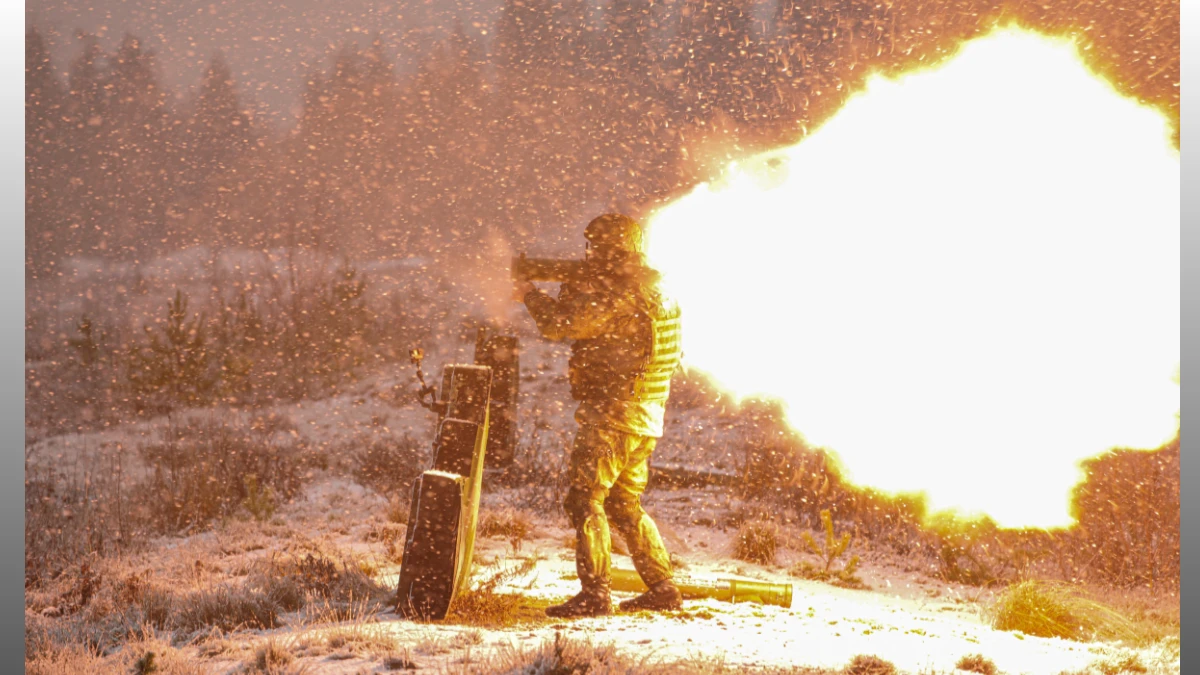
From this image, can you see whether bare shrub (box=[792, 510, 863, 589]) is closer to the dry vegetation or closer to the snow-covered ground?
the dry vegetation

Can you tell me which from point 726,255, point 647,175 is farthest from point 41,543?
point 647,175

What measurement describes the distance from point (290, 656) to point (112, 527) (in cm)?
492

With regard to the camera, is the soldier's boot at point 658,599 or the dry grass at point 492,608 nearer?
the dry grass at point 492,608

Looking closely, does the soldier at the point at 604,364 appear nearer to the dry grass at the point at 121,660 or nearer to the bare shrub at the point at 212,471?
the dry grass at the point at 121,660

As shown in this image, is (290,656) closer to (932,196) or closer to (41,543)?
(41,543)

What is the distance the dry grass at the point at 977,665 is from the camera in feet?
15.1

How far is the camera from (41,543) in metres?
7.23

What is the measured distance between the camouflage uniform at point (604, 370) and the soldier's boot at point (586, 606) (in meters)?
0.04

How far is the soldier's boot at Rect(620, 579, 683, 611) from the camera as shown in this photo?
5.38 meters

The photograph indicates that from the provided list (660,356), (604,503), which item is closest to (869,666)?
(604,503)

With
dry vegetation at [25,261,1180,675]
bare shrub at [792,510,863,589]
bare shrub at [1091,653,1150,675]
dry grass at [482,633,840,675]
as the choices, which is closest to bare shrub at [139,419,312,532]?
dry vegetation at [25,261,1180,675]

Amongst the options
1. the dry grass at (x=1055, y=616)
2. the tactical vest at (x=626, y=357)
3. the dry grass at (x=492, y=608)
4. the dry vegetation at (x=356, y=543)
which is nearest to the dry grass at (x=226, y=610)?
the dry vegetation at (x=356, y=543)

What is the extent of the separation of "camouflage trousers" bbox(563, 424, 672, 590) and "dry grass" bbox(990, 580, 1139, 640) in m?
2.65

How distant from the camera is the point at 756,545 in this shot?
7.91 meters
